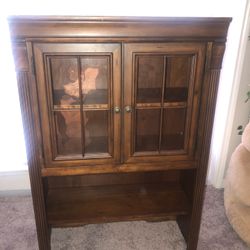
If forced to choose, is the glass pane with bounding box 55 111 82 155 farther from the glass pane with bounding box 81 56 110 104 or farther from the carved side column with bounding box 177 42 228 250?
the carved side column with bounding box 177 42 228 250

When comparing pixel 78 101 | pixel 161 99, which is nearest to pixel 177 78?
pixel 161 99

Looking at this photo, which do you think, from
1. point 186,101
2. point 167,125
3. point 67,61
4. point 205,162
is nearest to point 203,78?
point 186,101

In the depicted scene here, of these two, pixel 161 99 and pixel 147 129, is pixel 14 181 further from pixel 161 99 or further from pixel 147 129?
pixel 161 99

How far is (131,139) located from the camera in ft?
4.00

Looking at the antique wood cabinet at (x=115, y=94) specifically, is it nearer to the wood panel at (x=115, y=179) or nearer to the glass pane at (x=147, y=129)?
the glass pane at (x=147, y=129)

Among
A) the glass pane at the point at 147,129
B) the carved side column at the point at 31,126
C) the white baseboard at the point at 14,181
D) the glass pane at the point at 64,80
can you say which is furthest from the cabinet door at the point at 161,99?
the white baseboard at the point at 14,181

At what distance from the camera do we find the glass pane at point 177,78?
1149mm

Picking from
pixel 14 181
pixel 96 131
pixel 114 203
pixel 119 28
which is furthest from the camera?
pixel 14 181

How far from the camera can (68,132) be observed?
3.99 feet

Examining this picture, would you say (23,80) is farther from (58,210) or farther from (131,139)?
(58,210)

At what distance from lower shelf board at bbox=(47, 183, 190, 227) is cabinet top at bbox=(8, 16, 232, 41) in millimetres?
949

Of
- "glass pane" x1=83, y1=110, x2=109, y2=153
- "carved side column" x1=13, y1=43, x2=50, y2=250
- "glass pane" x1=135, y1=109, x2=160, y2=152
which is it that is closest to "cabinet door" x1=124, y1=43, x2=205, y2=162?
"glass pane" x1=135, y1=109, x2=160, y2=152

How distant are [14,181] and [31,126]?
102cm

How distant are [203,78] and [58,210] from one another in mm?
1061
